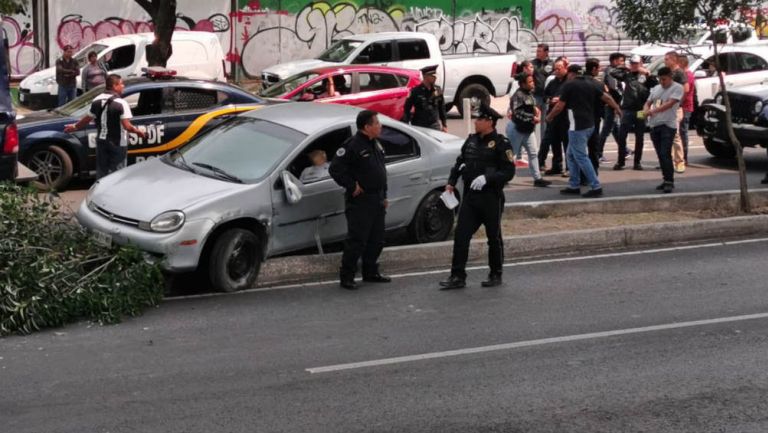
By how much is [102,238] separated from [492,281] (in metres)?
3.52

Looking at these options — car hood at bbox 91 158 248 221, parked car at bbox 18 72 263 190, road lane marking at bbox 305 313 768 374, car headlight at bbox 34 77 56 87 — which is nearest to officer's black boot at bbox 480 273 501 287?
road lane marking at bbox 305 313 768 374

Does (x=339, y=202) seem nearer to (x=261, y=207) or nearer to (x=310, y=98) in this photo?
(x=261, y=207)

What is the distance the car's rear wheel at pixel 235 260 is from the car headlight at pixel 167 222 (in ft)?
1.44

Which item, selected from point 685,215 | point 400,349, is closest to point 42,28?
point 685,215

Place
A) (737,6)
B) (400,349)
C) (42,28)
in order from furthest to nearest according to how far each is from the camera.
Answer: (42,28), (737,6), (400,349)

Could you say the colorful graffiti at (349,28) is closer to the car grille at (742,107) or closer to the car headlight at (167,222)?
the car grille at (742,107)

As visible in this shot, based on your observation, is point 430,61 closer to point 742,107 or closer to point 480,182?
point 742,107

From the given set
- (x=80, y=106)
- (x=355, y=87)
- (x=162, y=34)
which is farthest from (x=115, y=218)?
(x=162, y=34)

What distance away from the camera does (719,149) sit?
19250 mm

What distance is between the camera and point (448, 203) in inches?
416

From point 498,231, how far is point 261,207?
85.4 inches

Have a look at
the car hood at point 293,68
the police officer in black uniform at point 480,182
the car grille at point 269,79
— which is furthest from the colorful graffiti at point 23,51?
the police officer in black uniform at point 480,182

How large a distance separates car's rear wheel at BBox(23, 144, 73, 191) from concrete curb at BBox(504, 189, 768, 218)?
5.61m

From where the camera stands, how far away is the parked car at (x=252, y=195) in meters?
9.92
